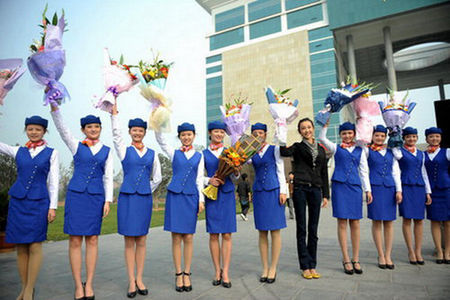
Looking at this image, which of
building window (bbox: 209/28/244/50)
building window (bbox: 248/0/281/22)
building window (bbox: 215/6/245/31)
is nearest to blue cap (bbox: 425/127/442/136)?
building window (bbox: 248/0/281/22)

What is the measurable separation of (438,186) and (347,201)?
178 cm

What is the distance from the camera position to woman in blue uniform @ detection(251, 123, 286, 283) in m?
3.93

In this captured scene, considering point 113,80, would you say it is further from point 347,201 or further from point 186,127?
point 347,201

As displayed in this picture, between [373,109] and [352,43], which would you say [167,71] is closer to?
[373,109]

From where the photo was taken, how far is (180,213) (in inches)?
147

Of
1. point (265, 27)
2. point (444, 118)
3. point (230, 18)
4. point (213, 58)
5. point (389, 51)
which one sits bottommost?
point (444, 118)

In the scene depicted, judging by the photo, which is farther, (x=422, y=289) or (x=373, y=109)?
(x=373, y=109)

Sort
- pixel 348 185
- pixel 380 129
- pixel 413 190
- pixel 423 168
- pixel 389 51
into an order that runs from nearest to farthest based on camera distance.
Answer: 1. pixel 348 185
2. pixel 380 129
3. pixel 413 190
4. pixel 423 168
5. pixel 389 51

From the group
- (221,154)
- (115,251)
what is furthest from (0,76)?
(115,251)

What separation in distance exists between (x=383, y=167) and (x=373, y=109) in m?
0.90

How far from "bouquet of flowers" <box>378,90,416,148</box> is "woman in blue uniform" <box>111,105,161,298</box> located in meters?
3.74

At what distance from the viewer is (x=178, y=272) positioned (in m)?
3.70

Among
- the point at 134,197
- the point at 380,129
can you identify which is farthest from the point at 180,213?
the point at 380,129

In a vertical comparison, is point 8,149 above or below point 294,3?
below
